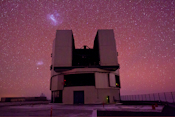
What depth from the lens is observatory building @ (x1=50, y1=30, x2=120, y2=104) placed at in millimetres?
29875

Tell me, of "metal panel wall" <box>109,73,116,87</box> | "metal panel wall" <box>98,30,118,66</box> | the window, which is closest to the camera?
the window

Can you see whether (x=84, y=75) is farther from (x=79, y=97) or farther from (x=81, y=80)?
(x=79, y=97)

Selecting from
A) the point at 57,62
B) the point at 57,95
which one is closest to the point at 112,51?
the point at 57,62

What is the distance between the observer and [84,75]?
102 feet

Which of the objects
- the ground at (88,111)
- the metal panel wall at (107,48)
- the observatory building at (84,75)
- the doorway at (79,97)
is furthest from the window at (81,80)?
the ground at (88,111)

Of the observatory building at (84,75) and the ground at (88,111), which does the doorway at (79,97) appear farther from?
the ground at (88,111)

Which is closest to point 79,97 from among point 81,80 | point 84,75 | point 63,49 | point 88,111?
point 81,80

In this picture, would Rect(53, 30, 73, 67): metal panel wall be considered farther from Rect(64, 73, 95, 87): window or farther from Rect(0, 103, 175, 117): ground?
Rect(0, 103, 175, 117): ground

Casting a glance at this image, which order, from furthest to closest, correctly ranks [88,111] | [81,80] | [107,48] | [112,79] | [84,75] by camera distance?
1. [107,48]
2. [112,79]
3. [84,75]
4. [81,80]
5. [88,111]

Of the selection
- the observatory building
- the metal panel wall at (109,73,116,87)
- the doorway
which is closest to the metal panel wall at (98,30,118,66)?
the observatory building

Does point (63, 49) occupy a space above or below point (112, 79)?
above

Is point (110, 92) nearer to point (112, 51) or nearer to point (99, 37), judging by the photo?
point (112, 51)

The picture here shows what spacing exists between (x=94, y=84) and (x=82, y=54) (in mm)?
12470

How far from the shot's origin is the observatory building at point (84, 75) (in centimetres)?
2988
